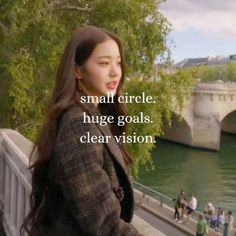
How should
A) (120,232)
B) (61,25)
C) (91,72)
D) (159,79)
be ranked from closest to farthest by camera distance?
1. (120,232)
2. (91,72)
3. (61,25)
4. (159,79)

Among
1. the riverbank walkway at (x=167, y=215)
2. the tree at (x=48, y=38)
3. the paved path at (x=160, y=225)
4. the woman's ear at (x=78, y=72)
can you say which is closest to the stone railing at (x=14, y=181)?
the woman's ear at (x=78, y=72)

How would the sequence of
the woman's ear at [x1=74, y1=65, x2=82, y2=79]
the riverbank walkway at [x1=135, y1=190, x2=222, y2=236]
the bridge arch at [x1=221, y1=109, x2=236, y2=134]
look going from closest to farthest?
1. the woman's ear at [x1=74, y1=65, x2=82, y2=79]
2. the riverbank walkway at [x1=135, y1=190, x2=222, y2=236]
3. the bridge arch at [x1=221, y1=109, x2=236, y2=134]

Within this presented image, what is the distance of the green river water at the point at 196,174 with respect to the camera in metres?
21.7

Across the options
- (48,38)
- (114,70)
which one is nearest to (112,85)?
(114,70)

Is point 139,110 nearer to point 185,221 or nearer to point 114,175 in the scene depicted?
point 185,221

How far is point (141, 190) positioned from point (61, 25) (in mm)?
10430

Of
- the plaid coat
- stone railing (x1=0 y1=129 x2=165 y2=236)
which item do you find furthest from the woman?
stone railing (x1=0 y1=129 x2=165 y2=236)

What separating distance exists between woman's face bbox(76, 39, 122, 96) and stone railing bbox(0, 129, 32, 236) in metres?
1.40

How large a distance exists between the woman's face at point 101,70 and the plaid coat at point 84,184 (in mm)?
131

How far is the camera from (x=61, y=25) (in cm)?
898

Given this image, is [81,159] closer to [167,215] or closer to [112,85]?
[112,85]

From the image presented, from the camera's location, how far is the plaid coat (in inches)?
60.6

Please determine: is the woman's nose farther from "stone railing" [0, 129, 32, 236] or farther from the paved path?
the paved path

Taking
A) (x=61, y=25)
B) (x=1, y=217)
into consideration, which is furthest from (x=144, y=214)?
(x=1, y=217)
